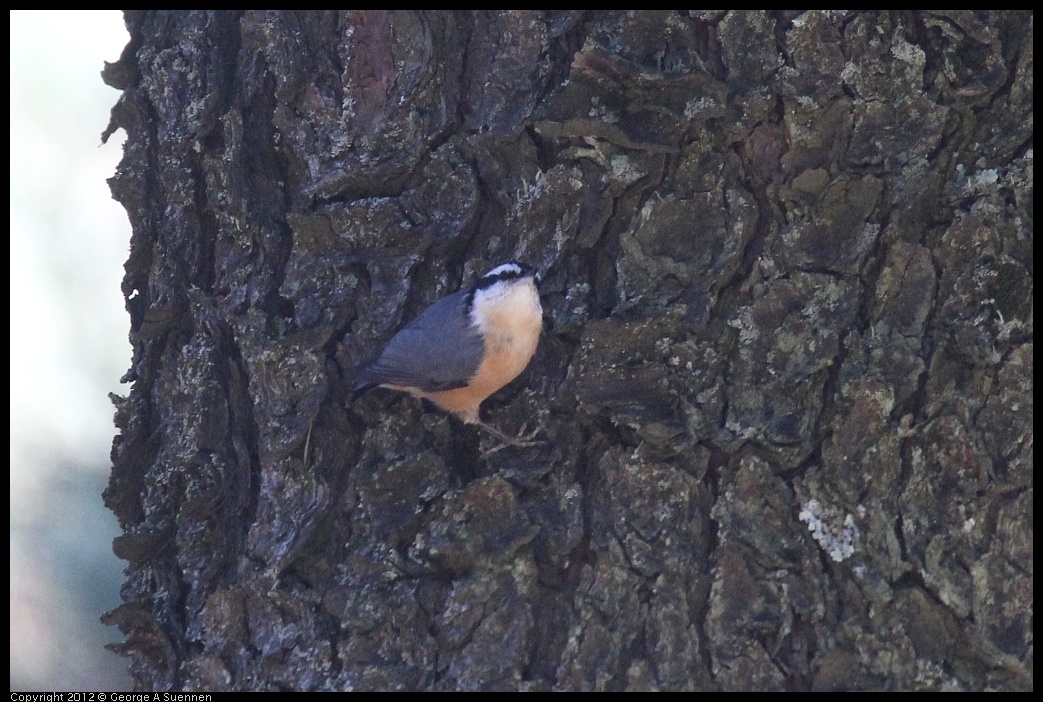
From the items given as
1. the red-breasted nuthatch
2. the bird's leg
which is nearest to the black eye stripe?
the red-breasted nuthatch

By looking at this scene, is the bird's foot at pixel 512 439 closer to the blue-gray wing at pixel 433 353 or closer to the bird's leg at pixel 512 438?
the bird's leg at pixel 512 438

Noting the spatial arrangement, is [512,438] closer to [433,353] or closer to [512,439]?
[512,439]

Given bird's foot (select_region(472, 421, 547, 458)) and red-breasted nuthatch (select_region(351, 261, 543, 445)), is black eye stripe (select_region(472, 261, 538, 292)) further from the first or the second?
bird's foot (select_region(472, 421, 547, 458))

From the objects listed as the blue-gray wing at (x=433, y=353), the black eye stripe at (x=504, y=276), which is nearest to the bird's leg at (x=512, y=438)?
the blue-gray wing at (x=433, y=353)

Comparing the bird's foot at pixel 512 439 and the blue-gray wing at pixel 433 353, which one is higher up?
the blue-gray wing at pixel 433 353

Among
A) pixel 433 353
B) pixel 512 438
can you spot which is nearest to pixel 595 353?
pixel 512 438
